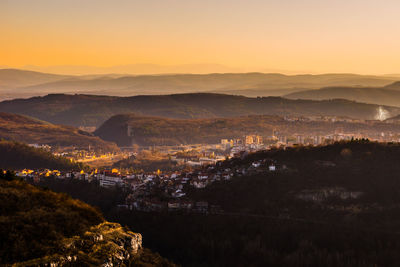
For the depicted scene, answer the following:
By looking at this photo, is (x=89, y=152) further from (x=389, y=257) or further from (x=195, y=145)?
(x=389, y=257)

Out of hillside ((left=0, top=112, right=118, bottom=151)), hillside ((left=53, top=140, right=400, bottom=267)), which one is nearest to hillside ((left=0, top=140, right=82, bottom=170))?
hillside ((left=53, top=140, right=400, bottom=267))

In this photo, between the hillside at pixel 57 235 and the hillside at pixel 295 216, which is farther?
the hillside at pixel 295 216

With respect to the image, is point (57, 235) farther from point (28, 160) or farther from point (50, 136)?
point (50, 136)

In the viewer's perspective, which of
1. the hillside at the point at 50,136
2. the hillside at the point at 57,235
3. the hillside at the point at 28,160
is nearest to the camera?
the hillside at the point at 57,235

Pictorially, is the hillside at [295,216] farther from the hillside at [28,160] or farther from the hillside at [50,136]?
the hillside at [50,136]

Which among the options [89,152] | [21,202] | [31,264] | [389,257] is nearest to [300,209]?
[389,257]

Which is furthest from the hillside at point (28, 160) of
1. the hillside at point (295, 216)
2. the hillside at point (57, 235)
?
the hillside at point (57, 235)

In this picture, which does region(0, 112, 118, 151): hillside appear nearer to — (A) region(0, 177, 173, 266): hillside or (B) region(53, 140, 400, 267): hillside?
(B) region(53, 140, 400, 267): hillside
